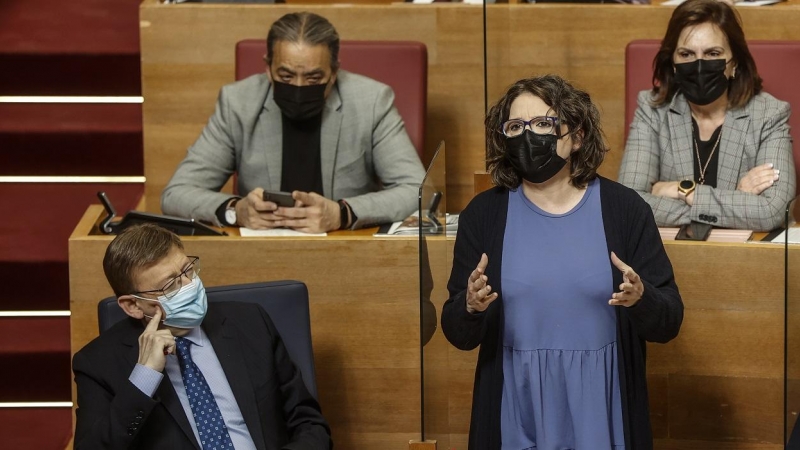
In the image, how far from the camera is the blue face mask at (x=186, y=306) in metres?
1.29

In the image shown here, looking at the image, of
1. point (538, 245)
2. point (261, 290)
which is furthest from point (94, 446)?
point (538, 245)

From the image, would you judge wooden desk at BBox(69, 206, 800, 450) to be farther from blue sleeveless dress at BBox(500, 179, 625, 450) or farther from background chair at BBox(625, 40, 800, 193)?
background chair at BBox(625, 40, 800, 193)

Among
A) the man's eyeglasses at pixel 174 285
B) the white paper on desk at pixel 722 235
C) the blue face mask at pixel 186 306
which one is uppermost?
the white paper on desk at pixel 722 235

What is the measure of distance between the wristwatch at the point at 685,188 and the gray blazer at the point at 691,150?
0.02 m

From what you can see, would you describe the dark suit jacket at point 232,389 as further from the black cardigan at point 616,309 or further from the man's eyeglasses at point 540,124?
the man's eyeglasses at point 540,124

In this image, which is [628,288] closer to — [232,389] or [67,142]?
[232,389]

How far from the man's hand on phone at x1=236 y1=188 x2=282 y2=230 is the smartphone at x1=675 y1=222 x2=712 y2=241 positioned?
0.47m

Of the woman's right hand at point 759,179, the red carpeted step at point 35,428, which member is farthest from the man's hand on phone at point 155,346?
the woman's right hand at point 759,179

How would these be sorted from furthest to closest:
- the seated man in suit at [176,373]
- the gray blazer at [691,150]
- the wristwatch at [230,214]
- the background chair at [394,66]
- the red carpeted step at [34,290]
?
the red carpeted step at [34,290], the background chair at [394,66], the wristwatch at [230,214], the gray blazer at [691,150], the seated man in suit at [176,373]

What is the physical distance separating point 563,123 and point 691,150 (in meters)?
0.49

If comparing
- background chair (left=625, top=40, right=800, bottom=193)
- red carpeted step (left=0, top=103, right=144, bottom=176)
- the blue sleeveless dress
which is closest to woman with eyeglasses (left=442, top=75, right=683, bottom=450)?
the blue sleeveless dress

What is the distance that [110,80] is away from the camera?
2297 millimetres

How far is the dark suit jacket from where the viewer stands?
1242 millimetres

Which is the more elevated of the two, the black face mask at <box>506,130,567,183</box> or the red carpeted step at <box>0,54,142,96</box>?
the red carpeted step at <box>0,54,142,96</box>
